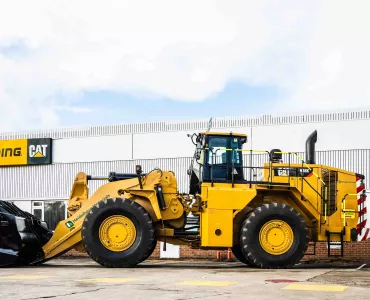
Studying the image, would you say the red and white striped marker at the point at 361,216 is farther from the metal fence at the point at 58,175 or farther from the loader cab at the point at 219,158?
the metal fence at the point at 58,175

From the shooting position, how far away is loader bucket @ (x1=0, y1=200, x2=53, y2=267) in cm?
1806

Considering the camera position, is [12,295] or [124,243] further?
[124,243]

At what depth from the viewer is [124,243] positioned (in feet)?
57.7

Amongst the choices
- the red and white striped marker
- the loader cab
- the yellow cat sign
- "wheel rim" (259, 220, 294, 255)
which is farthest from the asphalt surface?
the yellow cat sign

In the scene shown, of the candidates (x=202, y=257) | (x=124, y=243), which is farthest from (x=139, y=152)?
(x=124, y=243)

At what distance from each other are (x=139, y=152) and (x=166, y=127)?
171cm

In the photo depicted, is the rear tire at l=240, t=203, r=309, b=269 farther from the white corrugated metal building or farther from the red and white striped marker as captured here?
the white corrugated metal building

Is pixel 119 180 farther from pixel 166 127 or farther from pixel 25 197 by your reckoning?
pixel 25 197

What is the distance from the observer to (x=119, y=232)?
1766cm

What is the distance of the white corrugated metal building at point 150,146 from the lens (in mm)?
27469

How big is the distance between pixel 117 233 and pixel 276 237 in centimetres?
414

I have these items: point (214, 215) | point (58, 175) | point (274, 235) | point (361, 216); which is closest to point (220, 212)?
point (214, 215)

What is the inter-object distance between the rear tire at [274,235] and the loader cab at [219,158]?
136 cm

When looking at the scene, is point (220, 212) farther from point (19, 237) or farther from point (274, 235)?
point (19, 237)
